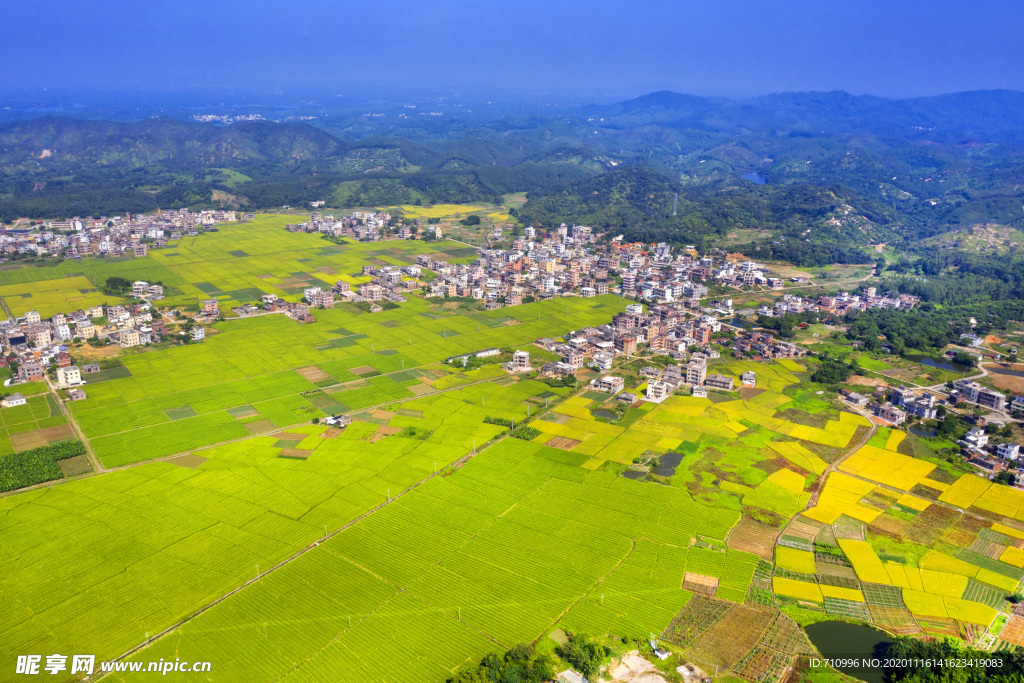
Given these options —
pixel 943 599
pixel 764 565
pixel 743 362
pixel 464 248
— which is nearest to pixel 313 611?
pixel 764 565

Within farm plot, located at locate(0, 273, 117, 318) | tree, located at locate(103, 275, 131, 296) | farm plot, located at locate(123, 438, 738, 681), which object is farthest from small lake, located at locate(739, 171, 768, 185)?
farm plot, located at locate(123, 438, 738, 681)

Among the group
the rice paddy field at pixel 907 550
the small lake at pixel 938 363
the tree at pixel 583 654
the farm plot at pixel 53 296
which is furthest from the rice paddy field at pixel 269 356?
the small lake at pixel 938 363

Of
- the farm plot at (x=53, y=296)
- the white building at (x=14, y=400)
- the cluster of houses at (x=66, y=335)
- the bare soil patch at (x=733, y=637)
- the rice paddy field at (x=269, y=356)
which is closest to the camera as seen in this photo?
the bare soil patch at (x=733, y=637)

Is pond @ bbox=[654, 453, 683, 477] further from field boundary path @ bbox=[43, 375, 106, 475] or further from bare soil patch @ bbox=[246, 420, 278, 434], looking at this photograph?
field boundary path @ bbox=[43, 375, 106, 475]

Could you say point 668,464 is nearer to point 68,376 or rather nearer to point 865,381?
point 865,381

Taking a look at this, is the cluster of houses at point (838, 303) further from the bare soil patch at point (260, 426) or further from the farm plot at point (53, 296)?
the farm plot at point (53, 296)

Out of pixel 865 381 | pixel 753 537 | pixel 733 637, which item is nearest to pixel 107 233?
pixel 865 381

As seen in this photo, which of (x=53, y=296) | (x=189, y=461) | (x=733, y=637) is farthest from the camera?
(x=53, y=296)
